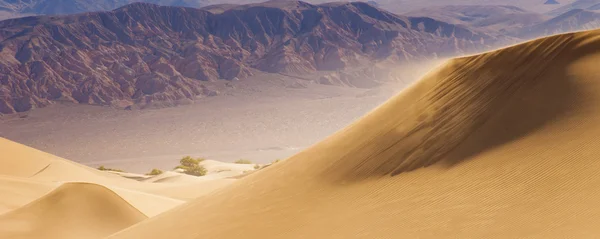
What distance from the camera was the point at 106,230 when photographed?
71.7ft

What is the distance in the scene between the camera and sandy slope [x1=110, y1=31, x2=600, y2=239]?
988 centimetres

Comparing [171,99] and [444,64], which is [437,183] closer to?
[444,64]

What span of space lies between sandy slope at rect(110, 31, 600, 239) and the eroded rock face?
12706 centimetres

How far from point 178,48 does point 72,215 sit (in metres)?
153

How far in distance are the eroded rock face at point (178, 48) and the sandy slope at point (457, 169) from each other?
12706cm

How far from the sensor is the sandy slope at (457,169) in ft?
32.4

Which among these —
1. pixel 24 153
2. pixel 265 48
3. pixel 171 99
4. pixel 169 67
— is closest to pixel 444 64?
pixel 24 153

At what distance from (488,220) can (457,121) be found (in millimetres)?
3626

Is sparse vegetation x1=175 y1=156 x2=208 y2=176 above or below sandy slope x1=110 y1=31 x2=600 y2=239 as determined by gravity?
above

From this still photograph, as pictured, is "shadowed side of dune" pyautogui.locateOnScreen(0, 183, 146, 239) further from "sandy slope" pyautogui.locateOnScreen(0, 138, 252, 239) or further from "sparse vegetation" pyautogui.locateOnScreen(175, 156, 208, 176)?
"sparse vegetation" pyautogui.locateOnScreen(175, 156, 208, 176)

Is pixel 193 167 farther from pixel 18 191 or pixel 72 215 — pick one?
pixel 72 215

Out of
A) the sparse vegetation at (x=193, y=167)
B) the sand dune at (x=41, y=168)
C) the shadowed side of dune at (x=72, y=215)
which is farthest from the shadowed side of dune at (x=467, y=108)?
the sparse vegetation at (x=193, y=167)

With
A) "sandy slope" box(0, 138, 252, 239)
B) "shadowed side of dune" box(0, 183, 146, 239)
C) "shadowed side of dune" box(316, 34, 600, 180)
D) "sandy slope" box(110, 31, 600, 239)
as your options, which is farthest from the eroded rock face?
"shadowed side of dune" box(316, 34, 600, 180)

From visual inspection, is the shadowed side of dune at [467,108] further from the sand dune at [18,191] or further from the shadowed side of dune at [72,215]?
the sand dune at [18,191]
